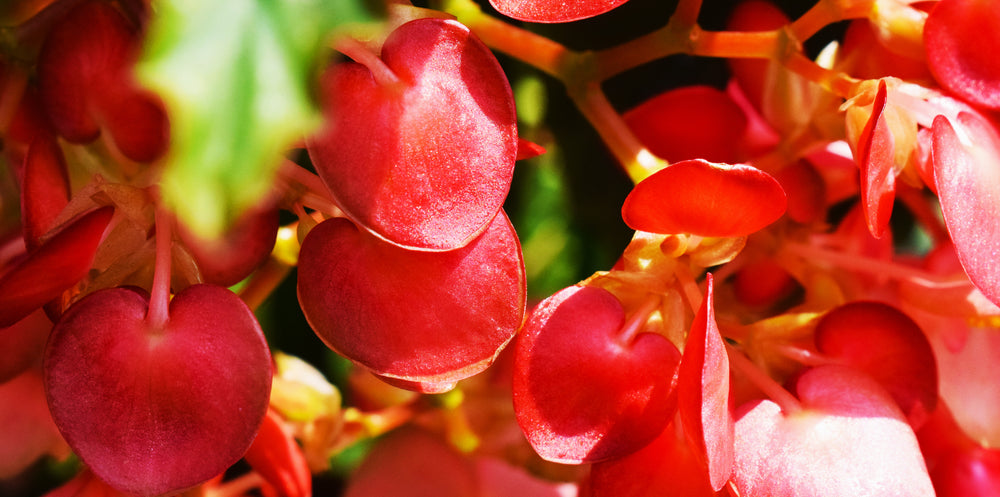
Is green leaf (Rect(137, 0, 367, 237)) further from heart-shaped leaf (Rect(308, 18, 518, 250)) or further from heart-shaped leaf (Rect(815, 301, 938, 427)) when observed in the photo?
heart-shaped leaf (Rect(815, 301, 938, 427))

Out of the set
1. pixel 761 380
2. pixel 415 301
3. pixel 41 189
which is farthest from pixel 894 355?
pixel 41 189

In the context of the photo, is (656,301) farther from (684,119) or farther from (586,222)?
(586,222)

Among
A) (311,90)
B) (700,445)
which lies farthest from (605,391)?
(311,90)

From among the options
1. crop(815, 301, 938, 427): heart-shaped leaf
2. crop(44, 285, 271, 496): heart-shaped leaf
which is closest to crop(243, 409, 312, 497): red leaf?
crop(44, 285, 271, 496): heart-shaped leaf

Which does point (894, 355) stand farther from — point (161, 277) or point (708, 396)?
point (161, 277)

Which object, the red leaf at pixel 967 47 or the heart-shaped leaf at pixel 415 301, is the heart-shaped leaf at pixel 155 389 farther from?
the red leaf at pixel 967 47

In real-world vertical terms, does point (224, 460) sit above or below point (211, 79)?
below
